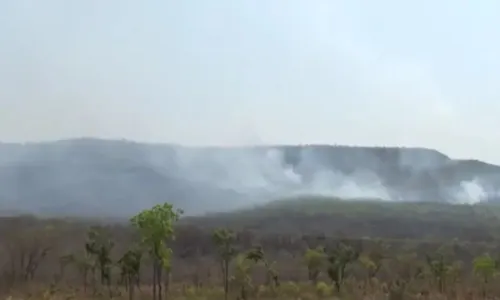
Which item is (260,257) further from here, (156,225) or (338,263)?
(156,225)

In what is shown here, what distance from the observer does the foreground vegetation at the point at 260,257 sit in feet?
236

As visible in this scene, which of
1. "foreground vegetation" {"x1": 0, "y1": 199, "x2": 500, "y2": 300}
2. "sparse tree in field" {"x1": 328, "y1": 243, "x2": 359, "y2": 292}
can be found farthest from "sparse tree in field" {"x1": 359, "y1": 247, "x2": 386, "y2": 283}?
"sparse tree in field" {"x1": 328, "y1": 243, "x2": 359, "y2": 292}

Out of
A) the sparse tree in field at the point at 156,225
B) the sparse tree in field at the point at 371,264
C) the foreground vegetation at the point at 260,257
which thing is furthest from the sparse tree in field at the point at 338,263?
the sparse tree in field at the point at 156,225

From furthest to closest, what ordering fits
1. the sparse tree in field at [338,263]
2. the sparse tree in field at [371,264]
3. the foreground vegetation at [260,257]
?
1. the sparse tree in field at [371,264]
2. the sparse tree in field at [338,263]
3. the foreground vegetation at [260,257]

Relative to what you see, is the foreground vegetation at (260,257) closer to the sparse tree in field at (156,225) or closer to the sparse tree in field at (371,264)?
the sparse tree in field at (156,225)

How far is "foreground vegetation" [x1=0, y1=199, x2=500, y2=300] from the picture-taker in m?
72.1

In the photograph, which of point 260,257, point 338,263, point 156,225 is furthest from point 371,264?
point 156,225

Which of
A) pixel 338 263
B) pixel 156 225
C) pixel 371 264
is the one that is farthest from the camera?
pixel 371 264

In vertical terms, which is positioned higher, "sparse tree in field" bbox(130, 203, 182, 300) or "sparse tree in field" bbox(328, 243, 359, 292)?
"sparse tree in field" bbox(130, 203, 182, 300)

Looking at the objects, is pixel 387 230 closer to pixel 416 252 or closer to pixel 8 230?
pixel 416 252

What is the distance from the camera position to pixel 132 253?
6912 cm

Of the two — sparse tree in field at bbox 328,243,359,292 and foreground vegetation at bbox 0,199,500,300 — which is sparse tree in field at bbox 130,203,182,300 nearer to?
foreground vegetation at bbox 0,199,500,300

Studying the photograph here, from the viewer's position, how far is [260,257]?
86.1m

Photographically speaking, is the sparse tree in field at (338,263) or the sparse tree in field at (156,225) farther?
the sparse tree in field at (338,263)
